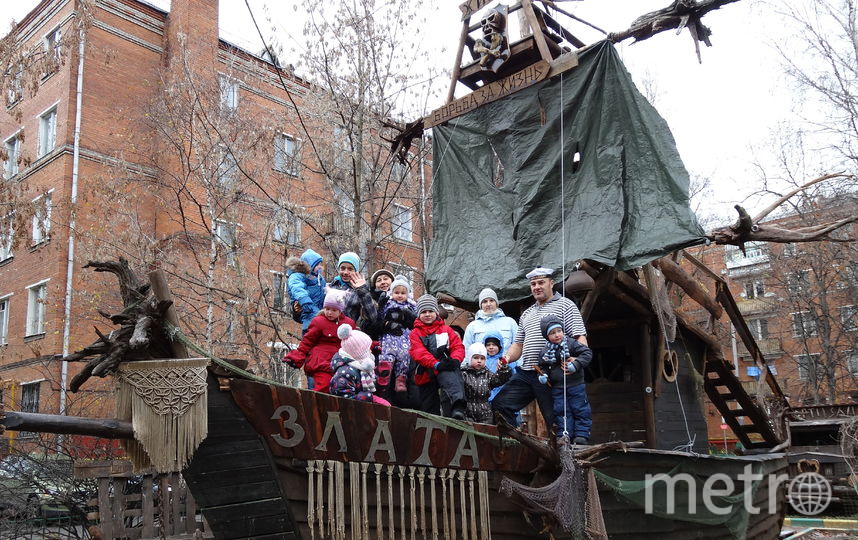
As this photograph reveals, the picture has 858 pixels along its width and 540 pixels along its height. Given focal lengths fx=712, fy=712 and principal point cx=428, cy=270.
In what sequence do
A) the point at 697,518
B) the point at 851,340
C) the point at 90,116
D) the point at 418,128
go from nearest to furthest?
the point at 697,518 → the point at 418,128 → the point at 90,116 → the point at 851,340

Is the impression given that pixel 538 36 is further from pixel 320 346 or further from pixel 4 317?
pixel 4 317

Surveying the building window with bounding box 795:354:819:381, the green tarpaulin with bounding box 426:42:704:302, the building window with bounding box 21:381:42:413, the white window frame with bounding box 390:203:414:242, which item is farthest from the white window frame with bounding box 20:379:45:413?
the building window with bounding box 795:354:819:381

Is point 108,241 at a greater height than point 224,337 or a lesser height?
greater

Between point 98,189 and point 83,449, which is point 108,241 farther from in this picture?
point 83,449

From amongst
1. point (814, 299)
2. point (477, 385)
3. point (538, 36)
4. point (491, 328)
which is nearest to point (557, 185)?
point (538, 36)

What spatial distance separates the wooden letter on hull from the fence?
18.2 feet

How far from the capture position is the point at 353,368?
491 cm

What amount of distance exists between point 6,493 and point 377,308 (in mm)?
5427

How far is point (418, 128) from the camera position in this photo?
1012 cm

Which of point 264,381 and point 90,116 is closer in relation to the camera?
point 264,381

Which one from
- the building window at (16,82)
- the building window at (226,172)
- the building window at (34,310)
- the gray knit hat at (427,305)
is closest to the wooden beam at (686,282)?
the gray knit hat at (427,305)

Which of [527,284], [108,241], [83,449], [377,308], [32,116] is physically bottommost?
[83,449]

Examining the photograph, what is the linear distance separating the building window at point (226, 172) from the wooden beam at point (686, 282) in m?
8.05

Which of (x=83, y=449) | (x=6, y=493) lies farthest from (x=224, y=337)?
(x=6, y=493)
